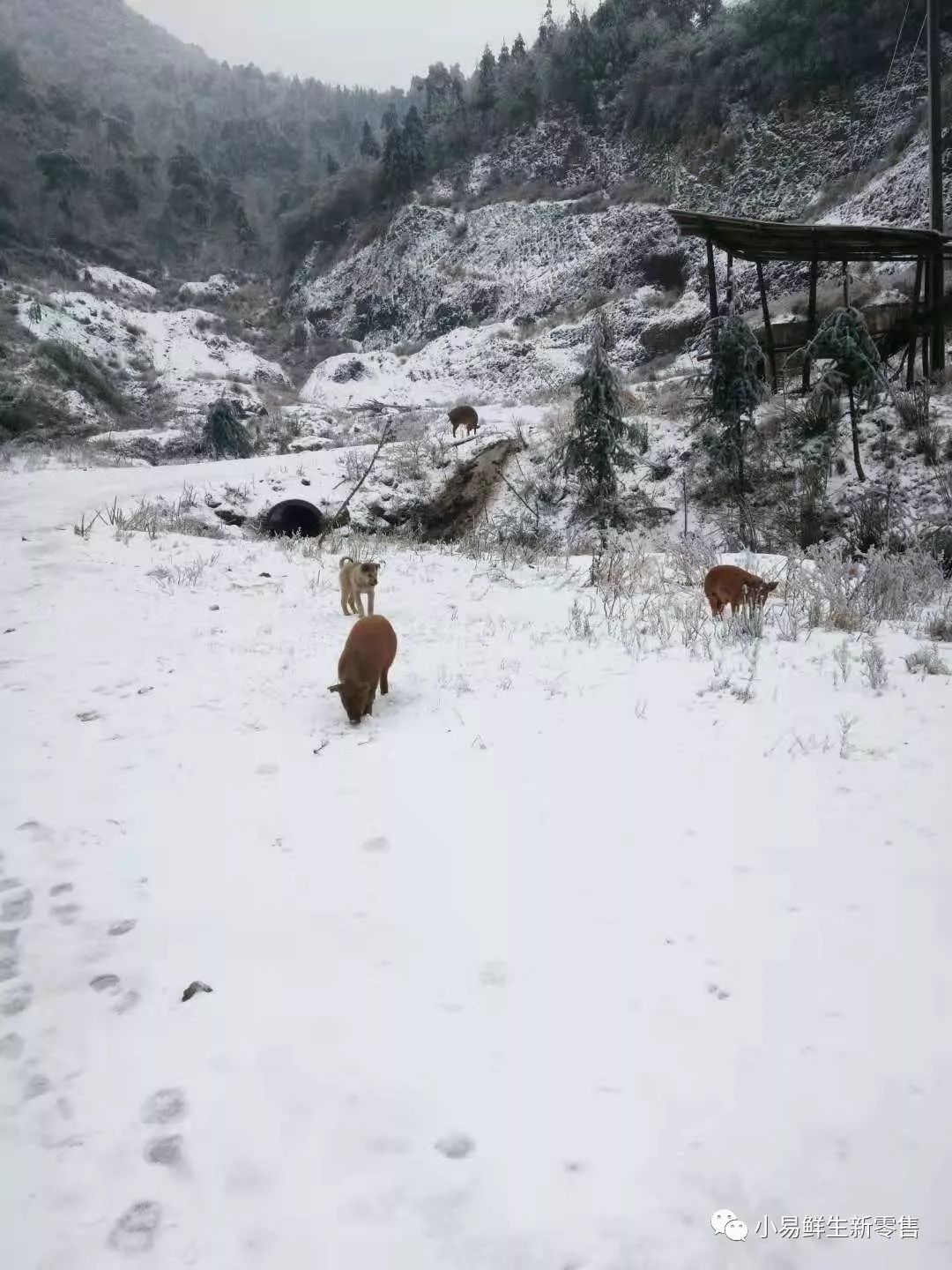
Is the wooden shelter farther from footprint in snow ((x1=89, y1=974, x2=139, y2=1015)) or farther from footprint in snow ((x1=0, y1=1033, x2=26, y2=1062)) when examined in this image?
footprint in snow ((x1=0, y1=1033, x2=26, y2=1062))

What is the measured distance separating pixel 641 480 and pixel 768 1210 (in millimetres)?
14726

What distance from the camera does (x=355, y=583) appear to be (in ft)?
20.1

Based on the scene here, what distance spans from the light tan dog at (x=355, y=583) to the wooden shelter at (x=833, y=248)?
9.84 m

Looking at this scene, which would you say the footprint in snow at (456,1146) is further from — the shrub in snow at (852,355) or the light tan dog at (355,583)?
the shrub in snow at (852,355)

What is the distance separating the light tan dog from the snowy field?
5.36ft

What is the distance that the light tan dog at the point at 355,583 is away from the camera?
5.96 metres

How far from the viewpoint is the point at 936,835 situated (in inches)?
107

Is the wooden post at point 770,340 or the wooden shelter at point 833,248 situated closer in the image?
the wooden shelter at point 833,248

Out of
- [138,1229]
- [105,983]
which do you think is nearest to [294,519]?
[105,983]

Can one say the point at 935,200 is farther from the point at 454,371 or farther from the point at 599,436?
the point at 454,371

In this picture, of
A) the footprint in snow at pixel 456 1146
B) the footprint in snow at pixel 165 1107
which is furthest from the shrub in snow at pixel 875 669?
the footprint in snow at pixel 165 1107

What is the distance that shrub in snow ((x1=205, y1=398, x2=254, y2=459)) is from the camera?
2062 centimetres

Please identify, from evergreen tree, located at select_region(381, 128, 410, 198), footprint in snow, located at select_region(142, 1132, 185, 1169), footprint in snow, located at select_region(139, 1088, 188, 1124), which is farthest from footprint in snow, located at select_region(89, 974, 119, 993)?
evergreen tree, located at select_region(381, 128, 410, 198)

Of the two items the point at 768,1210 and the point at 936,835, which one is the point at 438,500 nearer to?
the point at 936,835
